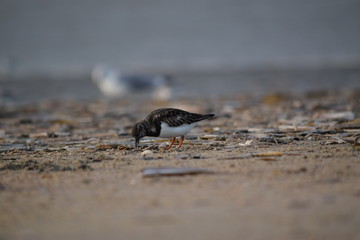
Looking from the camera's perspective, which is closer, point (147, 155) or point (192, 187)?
point (192, 187)

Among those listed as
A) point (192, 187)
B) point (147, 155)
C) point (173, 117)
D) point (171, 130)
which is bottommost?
point (192, 187)

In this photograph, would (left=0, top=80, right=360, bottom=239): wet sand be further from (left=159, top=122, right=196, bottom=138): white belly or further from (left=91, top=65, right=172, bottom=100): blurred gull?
(left=91, top=65, right=172, bottom=100): blurred gull

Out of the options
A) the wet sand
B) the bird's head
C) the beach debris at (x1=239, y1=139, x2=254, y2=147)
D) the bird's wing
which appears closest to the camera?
the wet sand

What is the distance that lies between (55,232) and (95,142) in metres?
3.43

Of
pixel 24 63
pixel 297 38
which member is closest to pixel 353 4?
pixel 297 38

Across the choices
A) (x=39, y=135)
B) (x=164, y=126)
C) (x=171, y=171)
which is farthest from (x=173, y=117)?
(x=39, y=135)

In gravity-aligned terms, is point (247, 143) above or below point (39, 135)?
below

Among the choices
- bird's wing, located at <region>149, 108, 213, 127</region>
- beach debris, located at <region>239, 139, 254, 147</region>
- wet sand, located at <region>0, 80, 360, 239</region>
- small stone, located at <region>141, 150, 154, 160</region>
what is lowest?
wet sand, located at <region>0, 80, 360, 239</region>

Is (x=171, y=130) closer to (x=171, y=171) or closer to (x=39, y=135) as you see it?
(x=171, y=171)

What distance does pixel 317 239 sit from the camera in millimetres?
2439

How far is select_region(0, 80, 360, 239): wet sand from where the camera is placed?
269cm

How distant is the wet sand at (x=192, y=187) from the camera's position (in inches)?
106

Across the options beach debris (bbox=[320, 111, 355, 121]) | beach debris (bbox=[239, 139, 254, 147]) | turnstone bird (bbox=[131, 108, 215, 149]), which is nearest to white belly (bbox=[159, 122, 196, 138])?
turnstone bird (bbox=[131, 108, 215, 149])

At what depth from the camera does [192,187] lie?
3469 millimetres
